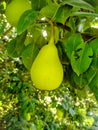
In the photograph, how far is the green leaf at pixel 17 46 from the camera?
1142 mm

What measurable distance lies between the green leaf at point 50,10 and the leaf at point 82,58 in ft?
0.39

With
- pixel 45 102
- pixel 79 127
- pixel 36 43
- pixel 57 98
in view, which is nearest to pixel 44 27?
pixel 36 43

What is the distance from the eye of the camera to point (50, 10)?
0.90 metres

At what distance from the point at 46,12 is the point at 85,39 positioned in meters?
0.15

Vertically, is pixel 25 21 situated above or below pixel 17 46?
above

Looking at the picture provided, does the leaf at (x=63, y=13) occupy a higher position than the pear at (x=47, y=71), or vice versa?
the leaf at (x=63, y=13)

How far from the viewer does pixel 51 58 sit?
0.95 metres

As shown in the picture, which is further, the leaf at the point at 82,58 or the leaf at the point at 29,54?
the leaf at the point at 29,54

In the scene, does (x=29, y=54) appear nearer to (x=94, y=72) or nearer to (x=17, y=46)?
(x=17, y=46)

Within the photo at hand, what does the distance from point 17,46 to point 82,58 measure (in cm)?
32

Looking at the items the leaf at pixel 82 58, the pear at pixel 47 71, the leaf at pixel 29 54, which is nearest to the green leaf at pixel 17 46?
the leaf at pixel 29 54

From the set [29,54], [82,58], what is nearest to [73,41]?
[82,58]

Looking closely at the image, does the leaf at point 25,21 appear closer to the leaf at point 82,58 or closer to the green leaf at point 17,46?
Result: the leaf at point 82,58

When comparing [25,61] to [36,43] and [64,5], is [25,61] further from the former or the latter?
[64,5]
